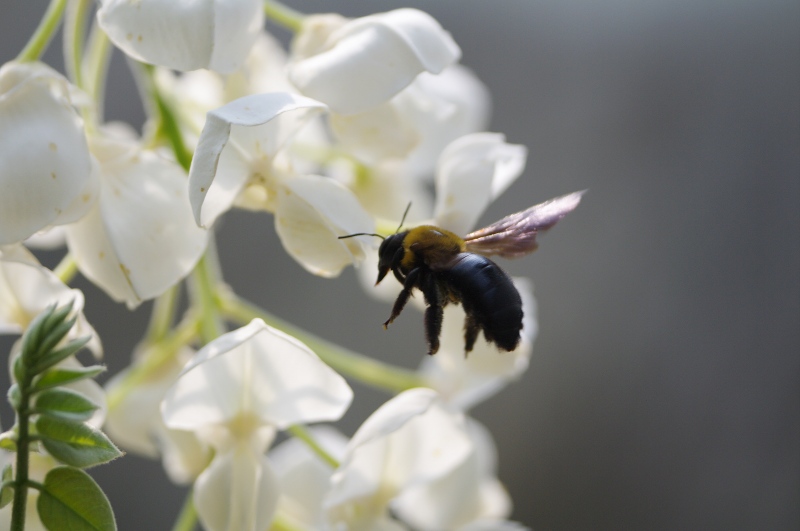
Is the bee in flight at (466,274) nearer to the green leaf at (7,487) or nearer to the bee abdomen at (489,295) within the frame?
the bee abdomen at (489,295)

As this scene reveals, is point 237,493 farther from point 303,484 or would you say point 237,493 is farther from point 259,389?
point 303,484

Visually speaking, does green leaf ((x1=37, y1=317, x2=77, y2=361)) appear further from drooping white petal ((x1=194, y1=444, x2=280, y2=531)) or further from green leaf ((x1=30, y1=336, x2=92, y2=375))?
drooping white petal ((x1=194, y1=444, x2=280, y2=531))

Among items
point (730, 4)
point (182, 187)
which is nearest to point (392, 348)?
point (730, 4)

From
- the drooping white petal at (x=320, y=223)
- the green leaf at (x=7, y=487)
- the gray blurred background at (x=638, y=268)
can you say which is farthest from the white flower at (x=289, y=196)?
the gray blurred background at (x=638, y=268)

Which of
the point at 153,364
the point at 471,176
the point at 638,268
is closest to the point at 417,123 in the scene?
the point at 471,176

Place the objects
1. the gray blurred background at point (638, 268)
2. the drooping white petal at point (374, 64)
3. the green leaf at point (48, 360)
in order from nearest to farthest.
→ the green leaf at point (48, 360), the drooping white petal at point (374, 64), the gray blurred background at point (638, 268)

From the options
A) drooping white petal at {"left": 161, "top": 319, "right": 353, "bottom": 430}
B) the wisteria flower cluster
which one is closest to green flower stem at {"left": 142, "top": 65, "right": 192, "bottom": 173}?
the wisteria flower cluster
